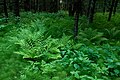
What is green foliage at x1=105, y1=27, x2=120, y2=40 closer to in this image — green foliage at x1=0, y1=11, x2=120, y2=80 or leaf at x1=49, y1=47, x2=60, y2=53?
green foliage at x1=0, y1=11, x2=120, y2=80

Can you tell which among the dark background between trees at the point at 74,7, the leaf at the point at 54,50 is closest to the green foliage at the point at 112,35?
the dark background between trees at the point at 74,7

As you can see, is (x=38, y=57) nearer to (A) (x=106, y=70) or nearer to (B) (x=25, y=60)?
(B) (x=25, y=60)

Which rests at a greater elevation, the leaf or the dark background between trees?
the dark background between trees

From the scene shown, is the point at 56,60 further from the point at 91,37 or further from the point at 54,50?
the point at 91,37

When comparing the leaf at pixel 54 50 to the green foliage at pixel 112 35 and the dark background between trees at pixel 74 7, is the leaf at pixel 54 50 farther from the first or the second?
the green foliage at pixel 112 35

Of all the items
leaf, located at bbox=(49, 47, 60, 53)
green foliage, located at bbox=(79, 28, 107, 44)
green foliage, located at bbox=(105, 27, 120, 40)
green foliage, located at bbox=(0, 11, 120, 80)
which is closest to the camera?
green foliage, located at bbox=(0, 11, 120, 80)

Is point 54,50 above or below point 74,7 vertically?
below

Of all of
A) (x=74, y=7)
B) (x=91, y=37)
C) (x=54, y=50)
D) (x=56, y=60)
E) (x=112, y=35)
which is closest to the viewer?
(x=56, y=60)

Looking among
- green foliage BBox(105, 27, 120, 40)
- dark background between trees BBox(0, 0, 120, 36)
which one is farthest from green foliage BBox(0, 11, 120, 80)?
dark background between trees BBox(0, 0, 120, 36)

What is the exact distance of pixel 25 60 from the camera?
8258 millimetres

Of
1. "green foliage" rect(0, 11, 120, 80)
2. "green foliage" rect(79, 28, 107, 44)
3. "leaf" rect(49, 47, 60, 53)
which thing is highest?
"green foliage" rect(79, 28, 107, 44)

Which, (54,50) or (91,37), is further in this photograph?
(91,37)

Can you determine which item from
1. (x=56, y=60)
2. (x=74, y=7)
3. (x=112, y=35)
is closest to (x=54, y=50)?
(x=56, y=60)

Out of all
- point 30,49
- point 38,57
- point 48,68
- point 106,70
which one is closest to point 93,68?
point 106,70
